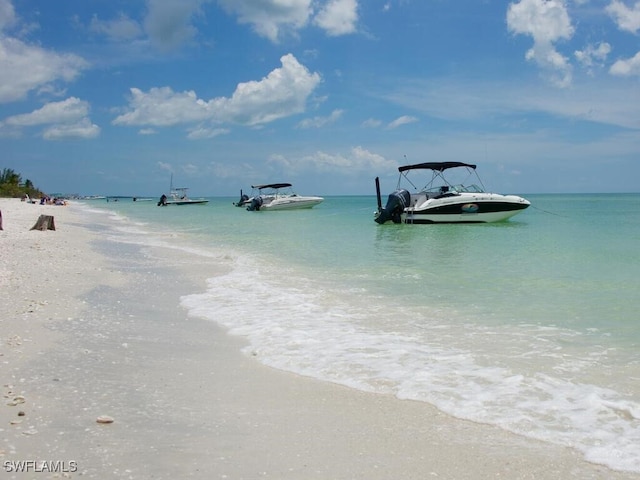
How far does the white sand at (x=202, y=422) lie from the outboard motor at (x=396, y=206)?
2916 cm

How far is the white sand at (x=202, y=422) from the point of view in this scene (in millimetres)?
3660

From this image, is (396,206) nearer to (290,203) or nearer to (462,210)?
(462,210)

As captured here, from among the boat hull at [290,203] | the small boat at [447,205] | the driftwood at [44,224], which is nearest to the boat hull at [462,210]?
the small boat at [447,205]

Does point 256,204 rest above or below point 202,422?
above

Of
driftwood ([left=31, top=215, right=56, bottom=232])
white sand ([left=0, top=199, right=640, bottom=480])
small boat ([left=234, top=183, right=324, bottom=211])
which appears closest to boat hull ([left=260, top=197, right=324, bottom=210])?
small boat ([left=234, top=183, right=324, bottom=211])

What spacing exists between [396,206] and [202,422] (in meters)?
32.1

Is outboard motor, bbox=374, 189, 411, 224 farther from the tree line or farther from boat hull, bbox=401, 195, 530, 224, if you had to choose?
the tree line

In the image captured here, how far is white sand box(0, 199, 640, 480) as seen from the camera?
366cm

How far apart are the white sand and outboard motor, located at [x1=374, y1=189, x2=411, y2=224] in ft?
95.7

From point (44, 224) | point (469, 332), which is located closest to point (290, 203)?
point (44, 224)

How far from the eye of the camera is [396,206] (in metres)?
35.7

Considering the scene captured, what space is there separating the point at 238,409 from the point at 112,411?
1.06 m

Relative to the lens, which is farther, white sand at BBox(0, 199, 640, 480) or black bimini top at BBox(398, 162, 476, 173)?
black bimini top at BBox(398, 162, 476, 173)

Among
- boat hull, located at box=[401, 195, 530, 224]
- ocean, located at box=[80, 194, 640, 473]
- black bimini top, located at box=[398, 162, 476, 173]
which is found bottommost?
ocean, located at box=[80, 194, 640, 473]
